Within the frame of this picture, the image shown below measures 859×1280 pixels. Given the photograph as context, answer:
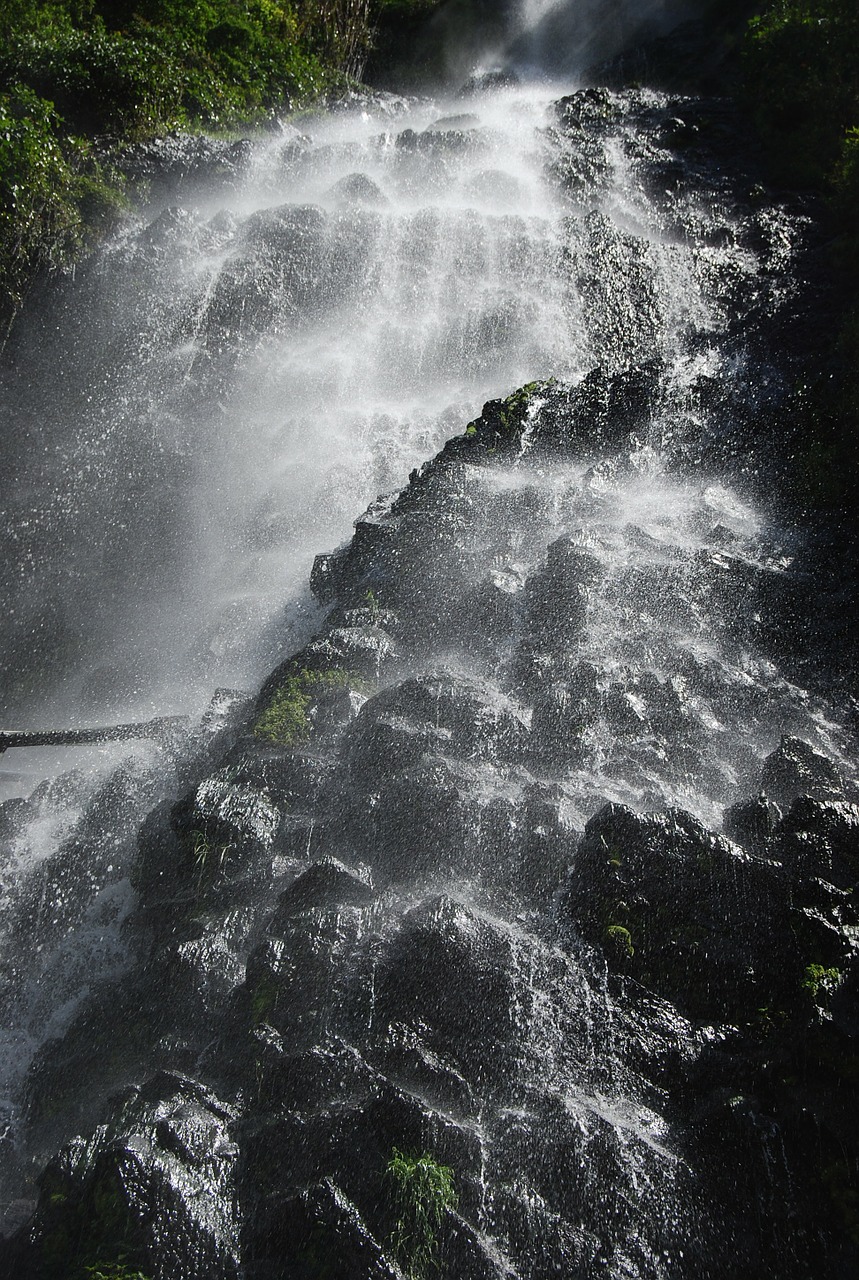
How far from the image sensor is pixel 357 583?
11242 mm

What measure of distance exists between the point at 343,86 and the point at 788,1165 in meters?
28.3

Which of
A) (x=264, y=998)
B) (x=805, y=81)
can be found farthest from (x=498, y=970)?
(x=805, y=81)

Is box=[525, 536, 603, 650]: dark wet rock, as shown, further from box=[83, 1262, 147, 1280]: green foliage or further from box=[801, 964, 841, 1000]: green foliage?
box=[83, 1262, 147, 1280]: green foliage

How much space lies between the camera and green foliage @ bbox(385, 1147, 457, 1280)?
5.29m

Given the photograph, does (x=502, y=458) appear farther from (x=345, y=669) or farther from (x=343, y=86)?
(x=343, y=86)

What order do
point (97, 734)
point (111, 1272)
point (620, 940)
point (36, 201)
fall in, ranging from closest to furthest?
point (111, 1272), point (620, 940), point (97, 734), point (36, 201)

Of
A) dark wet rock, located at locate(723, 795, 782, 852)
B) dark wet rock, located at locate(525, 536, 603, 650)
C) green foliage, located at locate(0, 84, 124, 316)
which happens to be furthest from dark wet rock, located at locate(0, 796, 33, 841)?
green foliage, located at locate(0, 84, 124, 316)

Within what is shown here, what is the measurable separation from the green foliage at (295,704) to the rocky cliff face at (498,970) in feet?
0.12

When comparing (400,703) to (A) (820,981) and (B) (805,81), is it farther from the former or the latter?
(B) (805,81)

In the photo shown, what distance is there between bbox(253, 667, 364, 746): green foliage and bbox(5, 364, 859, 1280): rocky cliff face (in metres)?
0.04

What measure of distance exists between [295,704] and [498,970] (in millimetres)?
3968

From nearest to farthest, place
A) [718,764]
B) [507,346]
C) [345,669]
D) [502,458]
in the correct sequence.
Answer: [718,764]
[345,669]
[502,458]
[507,346]

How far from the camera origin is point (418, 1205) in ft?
17.7

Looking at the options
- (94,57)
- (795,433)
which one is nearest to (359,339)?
(795,433)
